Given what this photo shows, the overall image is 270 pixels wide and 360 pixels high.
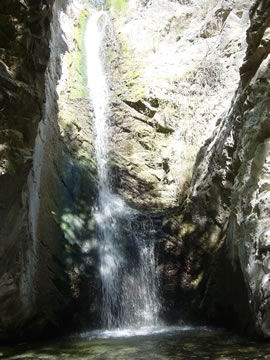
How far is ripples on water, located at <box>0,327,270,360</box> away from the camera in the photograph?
616 centimetres

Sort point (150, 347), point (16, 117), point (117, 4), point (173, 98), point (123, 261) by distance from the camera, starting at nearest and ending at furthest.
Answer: point (150, 347)
point (16, 117)
point (123, 261)
point (173, 98)
point (117, 4)

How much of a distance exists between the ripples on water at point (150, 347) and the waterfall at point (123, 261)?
852 mm

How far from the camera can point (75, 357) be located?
21.6 ft

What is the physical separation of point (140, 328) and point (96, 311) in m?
1.03

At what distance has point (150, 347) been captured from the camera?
7.05m

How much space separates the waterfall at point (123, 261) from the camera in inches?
387

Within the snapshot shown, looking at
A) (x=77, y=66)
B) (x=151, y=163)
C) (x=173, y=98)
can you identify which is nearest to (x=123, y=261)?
(x=151, y=163)

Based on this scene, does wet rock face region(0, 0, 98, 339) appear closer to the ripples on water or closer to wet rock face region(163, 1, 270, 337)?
the ripples on water

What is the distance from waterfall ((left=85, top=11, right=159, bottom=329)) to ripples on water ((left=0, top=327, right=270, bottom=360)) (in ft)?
2.79

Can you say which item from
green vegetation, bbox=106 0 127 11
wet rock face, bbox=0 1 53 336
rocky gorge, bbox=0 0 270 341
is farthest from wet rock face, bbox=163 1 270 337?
→ green vegetation, bbox=106 0 127 11

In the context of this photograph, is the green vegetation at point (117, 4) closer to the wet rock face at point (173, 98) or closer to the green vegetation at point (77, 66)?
the green vegetation at point (77, 66)

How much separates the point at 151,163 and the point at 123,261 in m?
3.57

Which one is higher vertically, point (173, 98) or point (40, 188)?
point (173, 98)

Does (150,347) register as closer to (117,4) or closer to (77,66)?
(77,66)
